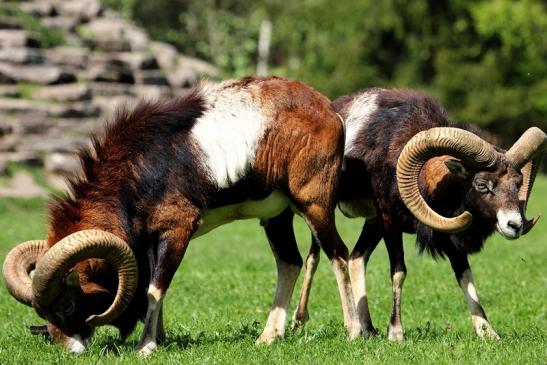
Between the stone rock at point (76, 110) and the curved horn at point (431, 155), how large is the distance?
2241 centimetres

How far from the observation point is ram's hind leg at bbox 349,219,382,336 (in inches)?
461

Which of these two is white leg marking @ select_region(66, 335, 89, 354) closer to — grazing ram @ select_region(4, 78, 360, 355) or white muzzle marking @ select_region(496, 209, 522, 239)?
grazing ram @ select_region(4, 78, 360, 355)

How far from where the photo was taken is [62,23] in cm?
3828

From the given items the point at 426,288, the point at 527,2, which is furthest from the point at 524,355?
the point at 527,2

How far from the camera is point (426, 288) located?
14758 millimetres

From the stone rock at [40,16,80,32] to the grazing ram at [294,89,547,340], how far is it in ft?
88.7

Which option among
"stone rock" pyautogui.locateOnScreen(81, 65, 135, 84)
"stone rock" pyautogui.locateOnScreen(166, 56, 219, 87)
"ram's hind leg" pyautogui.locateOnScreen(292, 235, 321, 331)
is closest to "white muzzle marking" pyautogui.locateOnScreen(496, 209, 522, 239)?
"ram's hind leg" pyautogui.locateOnScreen(292, 235, 321, 331)

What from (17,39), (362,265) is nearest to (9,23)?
(17,39)

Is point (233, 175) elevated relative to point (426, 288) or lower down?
elevated

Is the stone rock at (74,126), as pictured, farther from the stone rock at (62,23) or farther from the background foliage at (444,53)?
the background foliage at (444,53)

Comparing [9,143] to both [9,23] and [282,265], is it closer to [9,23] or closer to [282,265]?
[9,23]

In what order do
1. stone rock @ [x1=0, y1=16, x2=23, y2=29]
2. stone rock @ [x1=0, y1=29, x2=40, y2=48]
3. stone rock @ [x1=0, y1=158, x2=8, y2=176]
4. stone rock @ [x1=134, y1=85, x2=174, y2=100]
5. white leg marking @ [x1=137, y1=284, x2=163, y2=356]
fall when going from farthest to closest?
1. stone rock @ [x1=0, y1=16, x2=23, y2=29]
2. stone rock @ [x1=134, y1=85, x2=174, y2=100]
3. stone rock @ [x1=0, y1=29, x2=40, y2=48]
4. stone rock @ [x1=0, y1=158, x2=8, y2=176]
5. white leg marking @ [x1=137, y1=284, x2=163, y2=356]

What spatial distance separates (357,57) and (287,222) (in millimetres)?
38536

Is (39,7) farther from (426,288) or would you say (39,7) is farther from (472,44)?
(426,288)
